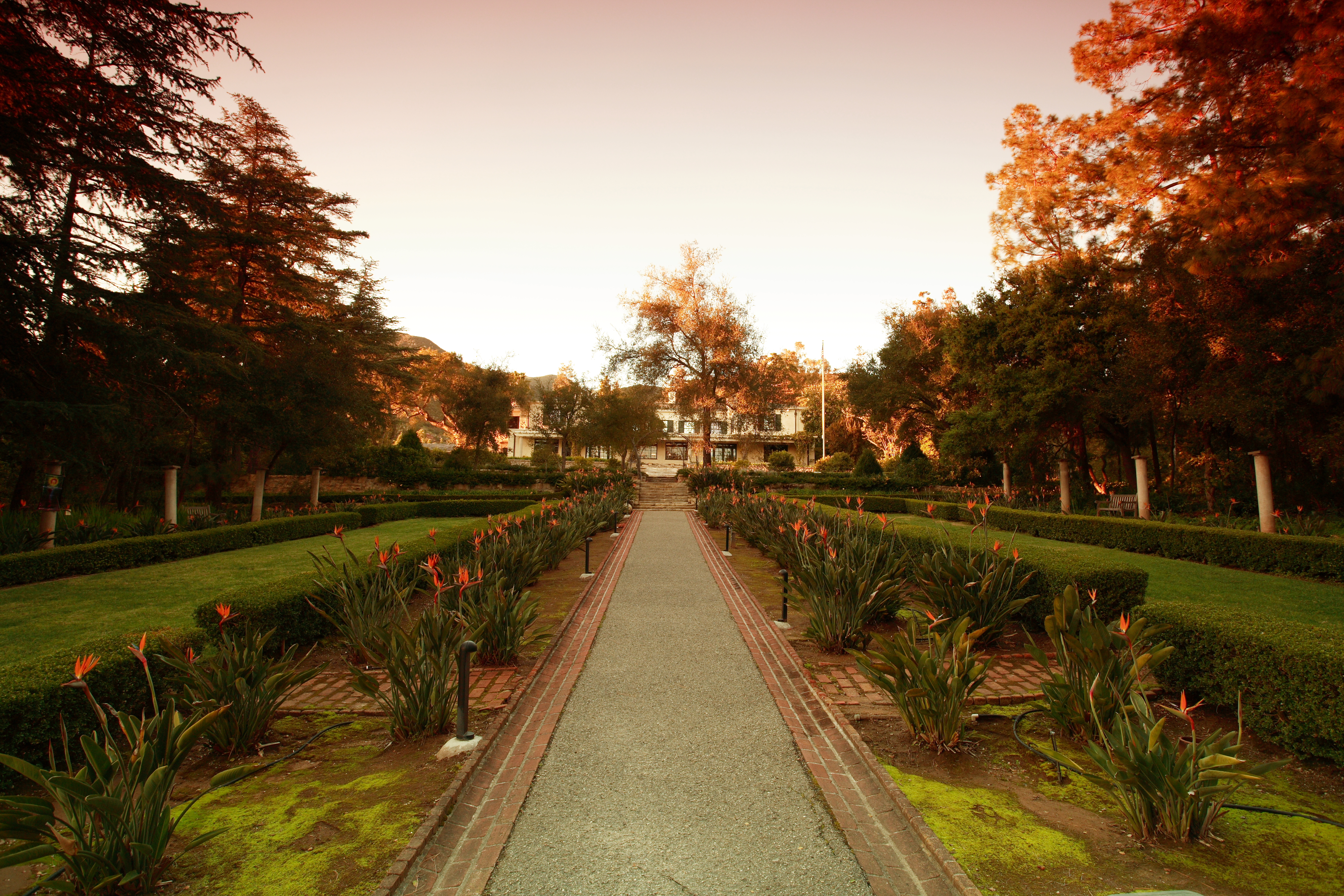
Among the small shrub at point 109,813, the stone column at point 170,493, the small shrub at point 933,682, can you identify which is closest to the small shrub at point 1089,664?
the small shrub at point 933,682

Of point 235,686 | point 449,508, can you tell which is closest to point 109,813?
point 235,686

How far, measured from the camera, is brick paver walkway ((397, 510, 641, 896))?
8.70ft

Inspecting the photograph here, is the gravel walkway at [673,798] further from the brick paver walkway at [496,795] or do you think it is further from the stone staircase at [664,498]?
the stone staircase at [664,498]

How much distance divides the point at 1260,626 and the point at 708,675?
157 inches

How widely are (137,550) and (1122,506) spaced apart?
23349 mm

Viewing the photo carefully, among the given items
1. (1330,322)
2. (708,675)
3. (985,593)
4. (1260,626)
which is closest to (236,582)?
(708,675)

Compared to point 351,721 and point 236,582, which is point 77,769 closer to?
point 351,721

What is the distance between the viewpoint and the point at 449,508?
70.3 feet

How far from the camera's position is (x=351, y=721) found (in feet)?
14.2

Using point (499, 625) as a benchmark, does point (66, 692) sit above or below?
above

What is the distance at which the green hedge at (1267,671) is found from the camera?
348 centimetres

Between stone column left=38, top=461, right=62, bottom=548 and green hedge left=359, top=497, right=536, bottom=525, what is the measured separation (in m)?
9.01

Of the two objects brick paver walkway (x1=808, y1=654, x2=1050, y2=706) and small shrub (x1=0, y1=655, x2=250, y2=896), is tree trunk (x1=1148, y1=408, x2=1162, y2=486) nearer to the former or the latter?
brick paver walkway (x1=808, y1=654, x2=1050, y2=706)

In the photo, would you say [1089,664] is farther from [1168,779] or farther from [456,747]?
[456,747]
